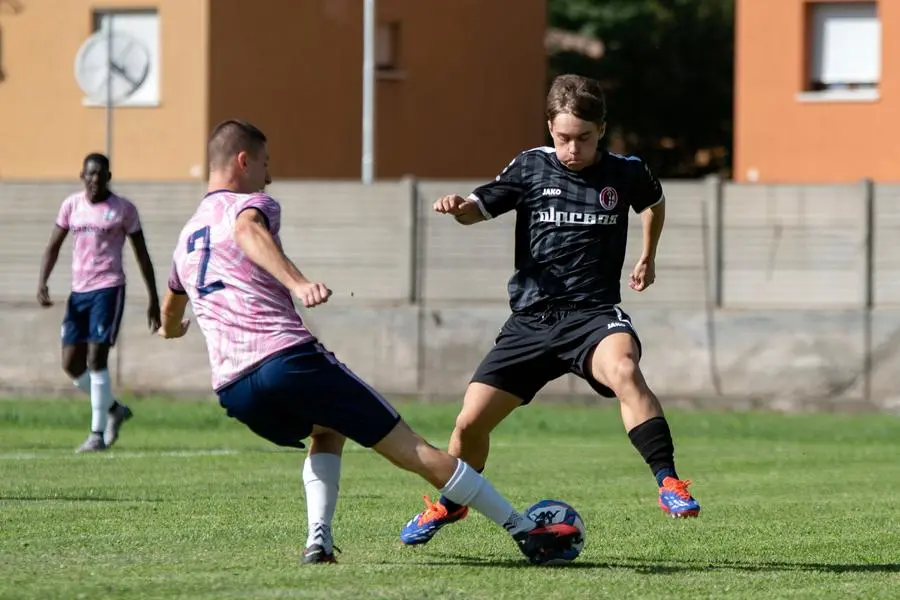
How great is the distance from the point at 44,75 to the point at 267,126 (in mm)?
3356

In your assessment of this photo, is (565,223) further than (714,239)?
No

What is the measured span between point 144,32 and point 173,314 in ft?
68.2

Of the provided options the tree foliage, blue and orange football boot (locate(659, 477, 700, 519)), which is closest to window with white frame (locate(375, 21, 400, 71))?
the tree foliage

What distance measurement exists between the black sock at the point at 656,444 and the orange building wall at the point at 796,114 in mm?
18763

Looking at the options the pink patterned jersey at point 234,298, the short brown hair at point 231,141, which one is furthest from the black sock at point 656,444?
the short brown hair at point 231,141

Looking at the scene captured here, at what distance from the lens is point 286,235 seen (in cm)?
2184

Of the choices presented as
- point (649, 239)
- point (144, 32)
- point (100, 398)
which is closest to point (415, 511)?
point (649, 239)

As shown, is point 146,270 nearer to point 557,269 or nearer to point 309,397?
point 557,269

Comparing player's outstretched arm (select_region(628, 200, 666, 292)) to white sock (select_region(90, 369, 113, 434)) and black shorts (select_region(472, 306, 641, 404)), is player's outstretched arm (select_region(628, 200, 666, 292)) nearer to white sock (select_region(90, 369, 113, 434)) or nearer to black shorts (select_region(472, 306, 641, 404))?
black shorts (select_region(472, 306, 641, 404))

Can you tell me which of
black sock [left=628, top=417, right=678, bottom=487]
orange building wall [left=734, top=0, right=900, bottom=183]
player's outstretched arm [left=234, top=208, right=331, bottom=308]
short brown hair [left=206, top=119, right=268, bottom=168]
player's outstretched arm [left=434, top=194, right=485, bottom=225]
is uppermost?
orange building wall [left=734, top=0, right=900, bottom=183]

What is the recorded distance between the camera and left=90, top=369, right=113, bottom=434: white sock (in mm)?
14000

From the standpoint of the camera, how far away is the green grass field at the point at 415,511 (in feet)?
23.2

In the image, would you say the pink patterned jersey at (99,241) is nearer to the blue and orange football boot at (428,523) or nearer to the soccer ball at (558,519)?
the blue and orange football boot at (428,523)

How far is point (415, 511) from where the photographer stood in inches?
385
